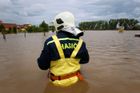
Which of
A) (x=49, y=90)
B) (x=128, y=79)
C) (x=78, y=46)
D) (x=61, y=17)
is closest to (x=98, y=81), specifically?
(x=128, y=79)

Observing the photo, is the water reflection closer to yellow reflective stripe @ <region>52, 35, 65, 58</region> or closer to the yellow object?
the yellow object

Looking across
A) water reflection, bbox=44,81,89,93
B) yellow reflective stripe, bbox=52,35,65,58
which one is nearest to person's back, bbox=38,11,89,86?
yellow reflective stripe, bbox=52,35,65,58

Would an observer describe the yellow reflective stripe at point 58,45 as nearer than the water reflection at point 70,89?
Yes

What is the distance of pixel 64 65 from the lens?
16.0 feet

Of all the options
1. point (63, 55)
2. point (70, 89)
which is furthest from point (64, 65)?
point (70, 89)

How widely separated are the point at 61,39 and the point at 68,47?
0.22m

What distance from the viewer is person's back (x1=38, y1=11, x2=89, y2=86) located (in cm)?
471

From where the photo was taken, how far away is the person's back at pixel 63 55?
4.71 meters

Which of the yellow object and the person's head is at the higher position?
the person's head

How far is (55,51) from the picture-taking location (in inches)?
185

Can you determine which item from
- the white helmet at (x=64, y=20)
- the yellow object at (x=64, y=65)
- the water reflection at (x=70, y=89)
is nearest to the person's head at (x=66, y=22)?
the white helmet at (x=64, y=20)

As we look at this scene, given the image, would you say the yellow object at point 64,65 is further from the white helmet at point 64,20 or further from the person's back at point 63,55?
the white helmet at point 64,20

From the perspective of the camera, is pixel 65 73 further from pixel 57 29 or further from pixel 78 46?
pixel 57 29

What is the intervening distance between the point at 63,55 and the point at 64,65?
0.79ft
